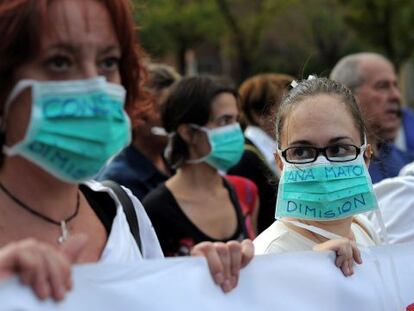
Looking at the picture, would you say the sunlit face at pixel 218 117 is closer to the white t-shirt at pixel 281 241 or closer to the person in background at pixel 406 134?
the white t-shirt at pixel 281 241

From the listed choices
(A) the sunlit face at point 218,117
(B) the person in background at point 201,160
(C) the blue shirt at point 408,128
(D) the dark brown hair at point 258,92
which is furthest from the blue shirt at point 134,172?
(C) the blue shirt at point 408,128

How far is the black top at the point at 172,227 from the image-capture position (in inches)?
130

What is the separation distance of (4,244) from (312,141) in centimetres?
101

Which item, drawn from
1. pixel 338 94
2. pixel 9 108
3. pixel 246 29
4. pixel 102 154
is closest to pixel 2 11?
pixel 9 108

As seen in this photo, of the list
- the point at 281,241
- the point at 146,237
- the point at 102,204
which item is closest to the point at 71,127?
the point at 102,204

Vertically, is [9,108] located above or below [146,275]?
above

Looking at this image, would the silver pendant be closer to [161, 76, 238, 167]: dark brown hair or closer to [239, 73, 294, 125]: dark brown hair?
[161, 76, 238, 167]: dark brown hair

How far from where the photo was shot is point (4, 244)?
171 cm

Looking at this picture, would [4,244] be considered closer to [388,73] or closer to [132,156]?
[132,156]

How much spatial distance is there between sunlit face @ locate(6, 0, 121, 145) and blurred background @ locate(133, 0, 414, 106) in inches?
587

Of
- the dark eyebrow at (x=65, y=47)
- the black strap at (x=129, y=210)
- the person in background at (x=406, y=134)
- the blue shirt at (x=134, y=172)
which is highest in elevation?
the dark eyebrow at (x=65, y=47)

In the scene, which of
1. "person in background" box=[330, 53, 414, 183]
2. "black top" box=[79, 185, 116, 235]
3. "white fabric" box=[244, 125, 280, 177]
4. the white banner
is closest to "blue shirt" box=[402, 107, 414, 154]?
"person in background" box=[330, 53, 414, 183]

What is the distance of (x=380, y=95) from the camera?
16.4ft

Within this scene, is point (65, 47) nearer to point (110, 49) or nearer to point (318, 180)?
point (110, 49)
